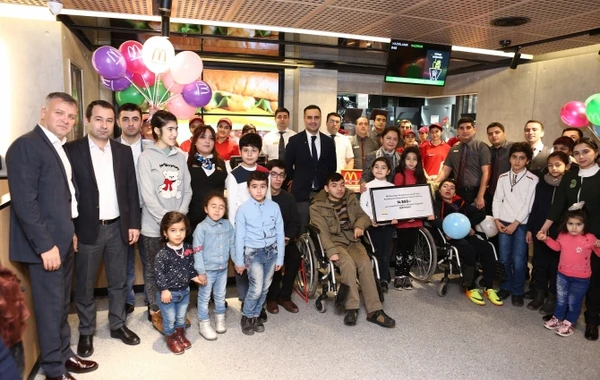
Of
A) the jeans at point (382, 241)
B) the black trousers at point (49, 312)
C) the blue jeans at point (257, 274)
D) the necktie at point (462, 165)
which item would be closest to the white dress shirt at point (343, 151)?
the necktie at point (462, 165)

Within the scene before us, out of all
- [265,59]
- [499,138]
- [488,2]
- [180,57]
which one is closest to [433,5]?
[488,2]

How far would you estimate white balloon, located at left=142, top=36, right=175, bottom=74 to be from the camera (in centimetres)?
408

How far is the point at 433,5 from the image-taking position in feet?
13.3

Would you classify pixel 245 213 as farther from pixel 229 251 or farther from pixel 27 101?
pixel 27 101

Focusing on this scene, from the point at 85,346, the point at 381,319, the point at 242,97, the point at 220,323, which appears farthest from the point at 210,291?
the point at 242,97

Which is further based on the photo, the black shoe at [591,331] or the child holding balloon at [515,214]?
the child holding balloon at [515,214]

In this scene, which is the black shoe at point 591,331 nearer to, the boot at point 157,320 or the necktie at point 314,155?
the necktie at point 314,155

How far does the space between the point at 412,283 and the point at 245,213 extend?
2.21 metres

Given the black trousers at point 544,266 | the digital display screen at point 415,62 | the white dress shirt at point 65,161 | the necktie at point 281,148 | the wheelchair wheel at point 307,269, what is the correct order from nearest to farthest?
1. the white dress shirt at point 65,161
2. the wheelchair wheel at point 307,269
3. the black trousers at point 544,266
4. the necktie at point 281,148
5. the digital display screen at point 415,62

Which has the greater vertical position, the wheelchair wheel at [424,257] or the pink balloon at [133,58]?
the pink balloon at [133,58]

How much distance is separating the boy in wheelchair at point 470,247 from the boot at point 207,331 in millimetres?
2396

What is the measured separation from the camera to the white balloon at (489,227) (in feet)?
13.5

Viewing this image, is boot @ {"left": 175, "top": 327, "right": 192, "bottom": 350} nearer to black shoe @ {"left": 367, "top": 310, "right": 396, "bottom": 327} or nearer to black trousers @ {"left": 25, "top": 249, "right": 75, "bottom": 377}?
black trousers @ {"left": 25, "top": 249, "right": 75, "bottom": 377}

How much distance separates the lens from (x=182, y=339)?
307 cm
